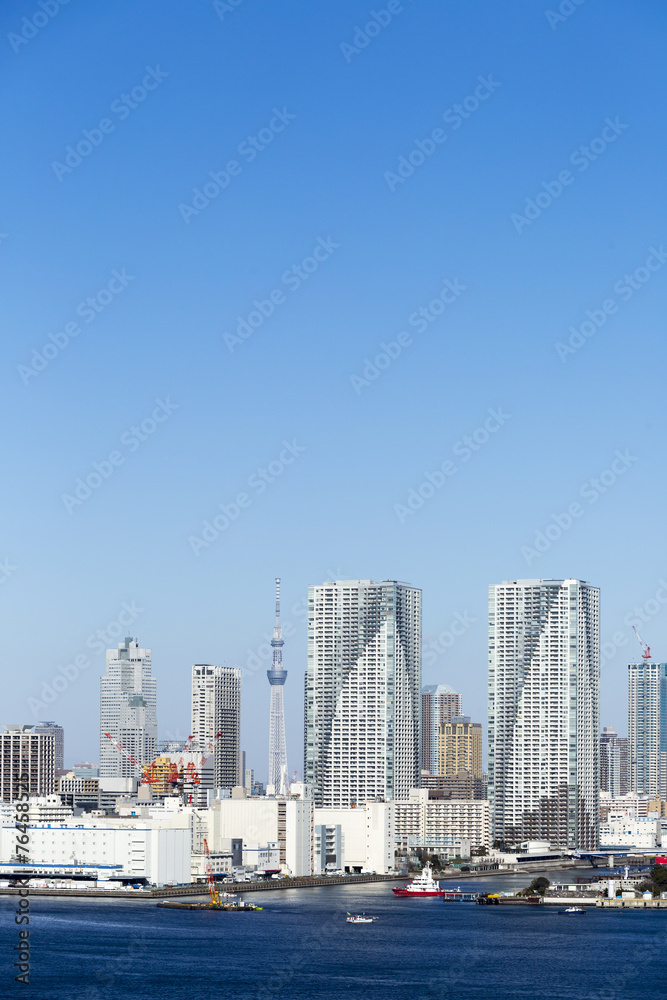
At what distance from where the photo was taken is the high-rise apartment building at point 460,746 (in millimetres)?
124500

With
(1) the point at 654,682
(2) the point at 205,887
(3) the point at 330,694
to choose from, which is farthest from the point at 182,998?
(1) the point at 654,682

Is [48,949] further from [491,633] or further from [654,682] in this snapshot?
[654,682]

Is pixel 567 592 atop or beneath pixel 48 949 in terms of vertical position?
atop

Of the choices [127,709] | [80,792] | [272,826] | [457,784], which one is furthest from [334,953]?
[127,709]

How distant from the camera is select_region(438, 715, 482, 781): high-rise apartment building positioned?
124m

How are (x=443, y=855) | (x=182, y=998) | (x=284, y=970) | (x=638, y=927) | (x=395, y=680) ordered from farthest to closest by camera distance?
1. (x=395, y=680)
2. (x=443, y=855)
3. (x=638, y=927)
4. (x=284, y=970)
5. (x=182, y=998)

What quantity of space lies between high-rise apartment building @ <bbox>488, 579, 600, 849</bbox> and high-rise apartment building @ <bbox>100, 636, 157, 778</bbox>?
38.9 m

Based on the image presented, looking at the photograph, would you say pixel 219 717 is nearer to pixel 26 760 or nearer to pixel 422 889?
pixel 26 760

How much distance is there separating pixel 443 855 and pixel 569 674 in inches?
547

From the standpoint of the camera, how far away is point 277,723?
108250 millimetres

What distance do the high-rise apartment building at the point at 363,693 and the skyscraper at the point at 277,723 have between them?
486cm

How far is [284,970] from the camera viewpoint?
1494 inches

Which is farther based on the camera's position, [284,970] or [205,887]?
[205,887]

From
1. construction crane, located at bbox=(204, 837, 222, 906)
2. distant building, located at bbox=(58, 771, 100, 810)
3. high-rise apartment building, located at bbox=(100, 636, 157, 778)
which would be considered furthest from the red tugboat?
high-rise apartment building, located at bbox=(100, 636, 157, 778)
